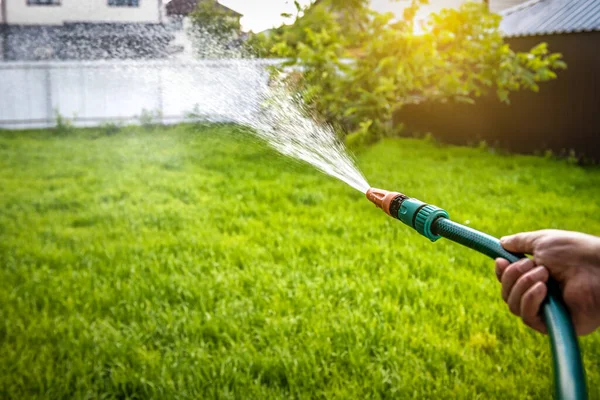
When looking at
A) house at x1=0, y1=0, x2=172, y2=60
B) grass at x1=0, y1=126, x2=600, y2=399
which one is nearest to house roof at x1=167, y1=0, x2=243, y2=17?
house at x1=0, y1=0, x2=172, y2=60

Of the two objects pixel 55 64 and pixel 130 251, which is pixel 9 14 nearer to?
pixel 55 64

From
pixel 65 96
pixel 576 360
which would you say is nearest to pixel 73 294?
pixel 576 360

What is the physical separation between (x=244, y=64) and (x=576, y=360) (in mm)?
4885

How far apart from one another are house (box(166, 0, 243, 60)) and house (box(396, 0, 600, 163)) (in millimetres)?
3834

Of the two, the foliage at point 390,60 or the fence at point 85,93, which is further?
the fence at point 85,93

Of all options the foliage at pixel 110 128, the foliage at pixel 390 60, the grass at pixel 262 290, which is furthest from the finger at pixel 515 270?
the foliage at pixel 110 128

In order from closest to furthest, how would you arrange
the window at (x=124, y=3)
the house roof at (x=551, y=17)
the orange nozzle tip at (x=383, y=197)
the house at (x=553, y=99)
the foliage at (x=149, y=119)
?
the orange nozzle tip at (x=383, y=197)
the house roof at (x=551, y=17)
the house at (x=553, y=99)
the window at (x=124, y=3)
the foliage at (x=149, y=119)

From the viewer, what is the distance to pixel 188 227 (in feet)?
12.0

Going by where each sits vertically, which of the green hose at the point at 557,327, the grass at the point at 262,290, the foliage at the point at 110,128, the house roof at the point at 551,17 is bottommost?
the grass at the point at 262,290

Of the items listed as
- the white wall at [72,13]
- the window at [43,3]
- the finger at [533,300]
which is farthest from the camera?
the window at [43,3]

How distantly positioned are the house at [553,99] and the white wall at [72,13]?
460 cm

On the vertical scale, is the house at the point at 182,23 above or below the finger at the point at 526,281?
above

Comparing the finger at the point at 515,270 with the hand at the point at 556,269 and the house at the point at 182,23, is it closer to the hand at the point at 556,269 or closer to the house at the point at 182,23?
the hand at the point at 556,269

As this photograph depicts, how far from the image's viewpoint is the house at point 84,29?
24.2ft
